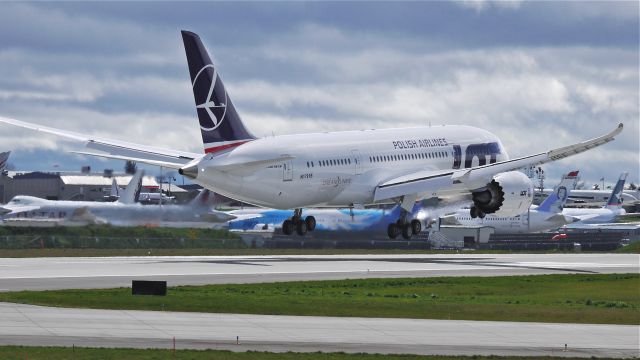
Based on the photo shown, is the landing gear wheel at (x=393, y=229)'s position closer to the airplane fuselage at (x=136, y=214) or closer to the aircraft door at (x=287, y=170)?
the aircraft door at (x=287, y=170)

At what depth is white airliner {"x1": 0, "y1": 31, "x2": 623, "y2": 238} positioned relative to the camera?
2266 inches

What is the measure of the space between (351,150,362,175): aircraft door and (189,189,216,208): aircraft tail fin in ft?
27.6

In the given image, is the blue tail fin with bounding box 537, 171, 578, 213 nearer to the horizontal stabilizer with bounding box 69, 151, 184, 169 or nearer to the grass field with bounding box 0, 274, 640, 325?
the horizontal stabilizer with bounding box 69, 151, 184, 169

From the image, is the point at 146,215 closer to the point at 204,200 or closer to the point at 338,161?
the point at 204,200

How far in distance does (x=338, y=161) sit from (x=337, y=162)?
20cm

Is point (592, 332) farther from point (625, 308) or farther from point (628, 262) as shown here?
point (628, 262)

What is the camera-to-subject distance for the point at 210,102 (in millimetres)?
57406

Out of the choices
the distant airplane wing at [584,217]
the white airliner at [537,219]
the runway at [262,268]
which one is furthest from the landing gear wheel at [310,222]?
the distant airplane wing at [584,217]

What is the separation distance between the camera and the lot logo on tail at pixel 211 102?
57.2 m

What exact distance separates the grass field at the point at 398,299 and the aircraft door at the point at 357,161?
15976 millimetres

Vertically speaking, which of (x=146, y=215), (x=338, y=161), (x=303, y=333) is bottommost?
(x=303, y=333)

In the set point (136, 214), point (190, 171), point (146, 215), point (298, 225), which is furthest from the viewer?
point (136, 214)

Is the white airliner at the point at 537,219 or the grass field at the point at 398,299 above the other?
the white airliner at the point at 537,219

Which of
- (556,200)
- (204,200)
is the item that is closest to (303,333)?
(204,200)
